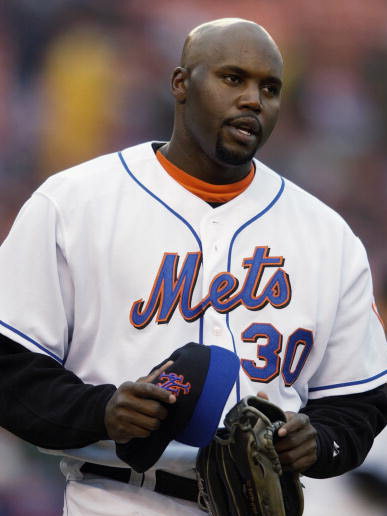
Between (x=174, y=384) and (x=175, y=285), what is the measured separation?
0.40 m

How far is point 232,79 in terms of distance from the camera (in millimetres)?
2268

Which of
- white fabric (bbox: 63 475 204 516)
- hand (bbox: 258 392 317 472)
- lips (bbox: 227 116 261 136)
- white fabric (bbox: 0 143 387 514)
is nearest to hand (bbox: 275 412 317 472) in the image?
hand (bbox: 258 392 317 472)

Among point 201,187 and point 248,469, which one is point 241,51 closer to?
point 201,187

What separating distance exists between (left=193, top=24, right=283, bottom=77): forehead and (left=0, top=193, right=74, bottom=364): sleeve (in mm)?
523

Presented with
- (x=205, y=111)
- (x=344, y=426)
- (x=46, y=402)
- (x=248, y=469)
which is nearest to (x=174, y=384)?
(x=248, y=469)

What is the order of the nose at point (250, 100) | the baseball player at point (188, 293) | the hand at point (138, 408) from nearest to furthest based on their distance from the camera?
the hand at point (138, 408) < the baseball player at point (188, 293) < the nose at point (250, 100)

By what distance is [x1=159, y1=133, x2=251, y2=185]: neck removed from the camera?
2.37 m

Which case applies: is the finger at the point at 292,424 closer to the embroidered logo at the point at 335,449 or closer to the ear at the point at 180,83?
the embroidered logo at the point at 335,449

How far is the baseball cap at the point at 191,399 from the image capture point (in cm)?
187

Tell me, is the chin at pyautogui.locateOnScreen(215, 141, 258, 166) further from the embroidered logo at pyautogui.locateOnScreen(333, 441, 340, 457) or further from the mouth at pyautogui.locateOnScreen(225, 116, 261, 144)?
the embroidered logo at pyautogui.locateOnScreen(333, 441, 340, 457)

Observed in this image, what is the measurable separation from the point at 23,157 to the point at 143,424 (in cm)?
259

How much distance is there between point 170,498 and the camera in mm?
2174

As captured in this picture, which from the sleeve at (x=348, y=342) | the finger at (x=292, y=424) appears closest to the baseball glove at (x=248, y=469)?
the finger at (x=292, y=424)

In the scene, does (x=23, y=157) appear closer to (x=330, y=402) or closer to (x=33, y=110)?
(x=33, y=110)
